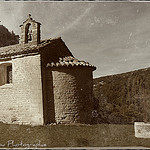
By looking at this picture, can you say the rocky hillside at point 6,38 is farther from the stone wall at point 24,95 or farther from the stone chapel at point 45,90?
the stone wall at point 24,95

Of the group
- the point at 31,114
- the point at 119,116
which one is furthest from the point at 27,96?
the point at 119,116

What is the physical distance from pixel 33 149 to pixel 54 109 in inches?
123

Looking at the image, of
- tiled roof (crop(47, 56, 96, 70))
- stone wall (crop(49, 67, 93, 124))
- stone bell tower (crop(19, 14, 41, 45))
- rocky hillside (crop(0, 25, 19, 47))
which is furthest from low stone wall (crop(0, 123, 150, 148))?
rocky hillside (crop(0, 25, 19, 47))

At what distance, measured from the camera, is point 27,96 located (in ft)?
26.8

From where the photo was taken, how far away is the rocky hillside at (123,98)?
10.5 meters

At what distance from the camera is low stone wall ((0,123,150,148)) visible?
5.57 metres

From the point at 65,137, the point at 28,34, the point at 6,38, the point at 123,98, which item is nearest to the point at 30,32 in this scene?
the point at 28,34

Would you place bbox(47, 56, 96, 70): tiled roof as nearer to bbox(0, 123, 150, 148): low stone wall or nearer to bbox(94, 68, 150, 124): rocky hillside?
bbox(0, 123, 150, 148): low stone wall

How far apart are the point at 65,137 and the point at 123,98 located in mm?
7077

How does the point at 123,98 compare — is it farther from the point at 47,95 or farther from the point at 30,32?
the point at 30,32

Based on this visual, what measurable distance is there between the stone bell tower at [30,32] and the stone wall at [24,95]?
1.44 meters

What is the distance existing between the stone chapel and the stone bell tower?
1.32 ft

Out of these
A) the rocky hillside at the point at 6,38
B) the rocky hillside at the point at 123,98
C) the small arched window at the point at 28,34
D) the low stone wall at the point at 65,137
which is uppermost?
the rocky hillside at the point at 6,38

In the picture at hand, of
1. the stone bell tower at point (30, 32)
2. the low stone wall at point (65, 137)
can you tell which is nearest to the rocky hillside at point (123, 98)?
the low stone wall at point (65, 137)
